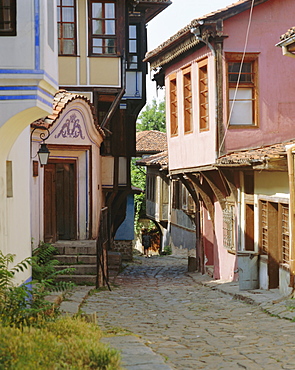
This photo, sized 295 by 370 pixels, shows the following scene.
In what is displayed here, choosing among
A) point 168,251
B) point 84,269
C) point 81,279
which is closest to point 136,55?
point 84,269

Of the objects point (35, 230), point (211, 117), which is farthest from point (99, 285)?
point (211, 117)

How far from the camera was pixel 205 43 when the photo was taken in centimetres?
1534

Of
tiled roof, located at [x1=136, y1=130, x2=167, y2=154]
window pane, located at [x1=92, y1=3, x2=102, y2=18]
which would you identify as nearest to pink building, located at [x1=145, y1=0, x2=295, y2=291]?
window pane, located at [x1=92, y1=3, x2=102, y2=18]

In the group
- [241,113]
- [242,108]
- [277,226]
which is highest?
[242,108]

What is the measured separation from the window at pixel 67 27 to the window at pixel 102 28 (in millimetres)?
491

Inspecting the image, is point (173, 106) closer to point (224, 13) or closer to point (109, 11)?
point (109, 11)

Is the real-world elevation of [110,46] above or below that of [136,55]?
below

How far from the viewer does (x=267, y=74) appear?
1555 centimetres

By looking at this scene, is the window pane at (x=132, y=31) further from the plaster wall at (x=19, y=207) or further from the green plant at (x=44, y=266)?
the plaster wall at (x=19, y=207)

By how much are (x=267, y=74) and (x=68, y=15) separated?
6.84m

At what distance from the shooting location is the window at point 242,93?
15.5 metres

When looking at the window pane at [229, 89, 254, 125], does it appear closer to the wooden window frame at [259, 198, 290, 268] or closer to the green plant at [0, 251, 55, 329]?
the wooden window frame at [259, 198, 290, 268]

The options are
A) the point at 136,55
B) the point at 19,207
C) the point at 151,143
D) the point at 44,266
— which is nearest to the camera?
the point at 19,207

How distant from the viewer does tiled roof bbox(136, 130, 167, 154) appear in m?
40.8
